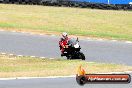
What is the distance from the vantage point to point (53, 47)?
22.6 m

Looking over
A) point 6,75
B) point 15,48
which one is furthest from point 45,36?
point 6,75

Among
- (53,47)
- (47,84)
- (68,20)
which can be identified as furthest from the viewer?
(68,20)

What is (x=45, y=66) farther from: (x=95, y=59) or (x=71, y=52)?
(x=95, y=59)

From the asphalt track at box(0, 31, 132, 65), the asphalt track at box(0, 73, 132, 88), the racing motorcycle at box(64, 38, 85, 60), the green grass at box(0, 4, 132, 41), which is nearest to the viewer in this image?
the asphalt track at box(0, 73, 132, 88)

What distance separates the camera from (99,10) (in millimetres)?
37594

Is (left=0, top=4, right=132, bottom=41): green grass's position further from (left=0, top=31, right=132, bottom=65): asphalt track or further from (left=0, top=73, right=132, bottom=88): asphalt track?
(left=0, top=73, right=132, bottom=88): asphalt track

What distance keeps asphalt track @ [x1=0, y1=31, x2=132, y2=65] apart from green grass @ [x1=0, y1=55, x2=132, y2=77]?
2124 millimetres

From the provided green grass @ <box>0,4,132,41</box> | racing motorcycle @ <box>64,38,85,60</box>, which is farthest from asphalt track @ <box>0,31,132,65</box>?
green grass @ <box>0,4,132,41</box>

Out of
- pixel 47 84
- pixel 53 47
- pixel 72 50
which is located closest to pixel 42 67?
pixel 72 50

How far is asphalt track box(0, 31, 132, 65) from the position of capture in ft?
65.9

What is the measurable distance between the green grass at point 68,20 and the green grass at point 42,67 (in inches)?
406

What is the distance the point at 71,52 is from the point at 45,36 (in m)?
8.44

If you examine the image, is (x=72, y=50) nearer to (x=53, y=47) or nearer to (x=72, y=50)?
(x=72, y=50)

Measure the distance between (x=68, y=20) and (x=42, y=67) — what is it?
1802cm
